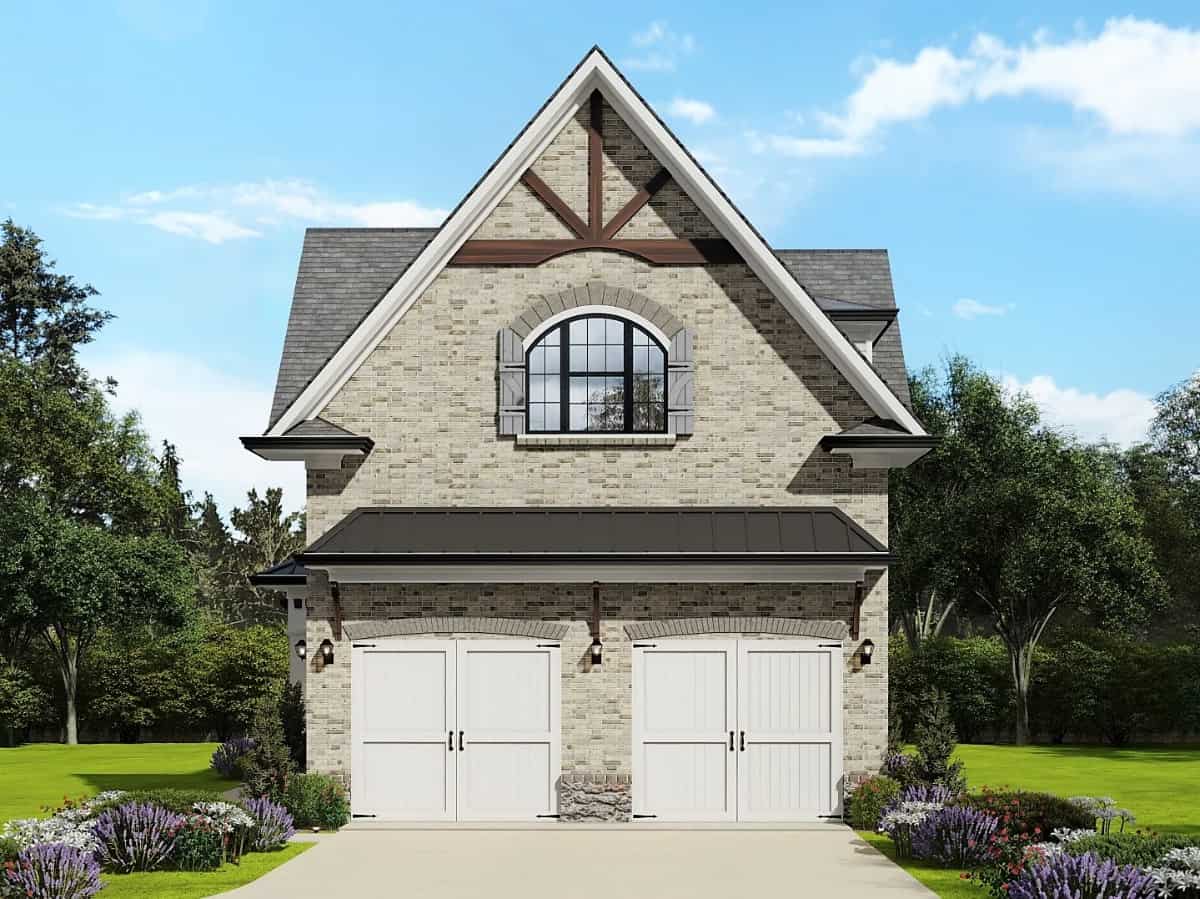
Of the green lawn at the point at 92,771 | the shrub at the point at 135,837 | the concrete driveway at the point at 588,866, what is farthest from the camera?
the green lawn at the point at 92,771

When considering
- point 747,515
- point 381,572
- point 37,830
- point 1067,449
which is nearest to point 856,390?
point 747,515

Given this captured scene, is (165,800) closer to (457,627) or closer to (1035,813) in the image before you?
(457,627)

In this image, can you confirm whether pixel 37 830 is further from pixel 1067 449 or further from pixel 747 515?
pixel 1067 449

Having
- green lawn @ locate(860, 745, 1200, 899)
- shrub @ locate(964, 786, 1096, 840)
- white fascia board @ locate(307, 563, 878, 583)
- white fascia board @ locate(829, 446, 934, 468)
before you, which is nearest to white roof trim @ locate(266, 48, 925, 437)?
white fascia board @ locate(829, 446, 934, 468)

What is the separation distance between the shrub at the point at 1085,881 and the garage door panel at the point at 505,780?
8.93 meters

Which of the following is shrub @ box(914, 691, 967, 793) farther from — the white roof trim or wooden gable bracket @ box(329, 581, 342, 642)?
wooden gable bracket @ box(329, 581, 342, 642)

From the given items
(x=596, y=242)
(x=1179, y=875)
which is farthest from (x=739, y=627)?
(x=1179, y=875)

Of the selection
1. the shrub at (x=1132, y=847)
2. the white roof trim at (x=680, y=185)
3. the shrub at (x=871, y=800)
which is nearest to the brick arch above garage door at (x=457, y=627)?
the white roof trim at (x=680, y=185)

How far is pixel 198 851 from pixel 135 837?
2.62 feet

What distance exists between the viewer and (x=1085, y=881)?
12695mm

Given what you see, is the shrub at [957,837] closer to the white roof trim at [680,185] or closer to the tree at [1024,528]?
the white roof trim at [680,185]

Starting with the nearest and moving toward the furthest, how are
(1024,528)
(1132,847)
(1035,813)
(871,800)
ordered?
(1132,847)
(1035,813)
(871,800)
(1024,528)

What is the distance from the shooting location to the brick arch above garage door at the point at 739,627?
67.1 ft

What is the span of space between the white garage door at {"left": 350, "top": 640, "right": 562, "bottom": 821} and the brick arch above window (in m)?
3.73
